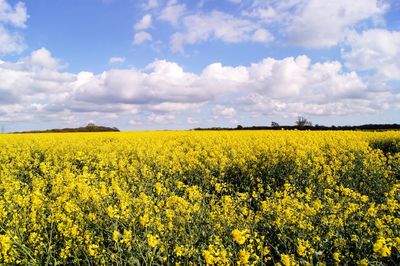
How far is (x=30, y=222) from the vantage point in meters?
5.95

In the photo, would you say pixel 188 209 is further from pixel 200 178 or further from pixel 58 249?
pixel 200 178

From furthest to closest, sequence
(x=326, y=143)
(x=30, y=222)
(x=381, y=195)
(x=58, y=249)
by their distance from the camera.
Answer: (x=326, y=143) < (x=381, y=195) < (x=30, y=222) < (x=58, y=249)

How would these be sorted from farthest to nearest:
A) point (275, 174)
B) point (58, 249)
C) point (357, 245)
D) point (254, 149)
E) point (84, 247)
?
point (254, 149)
point (275, 174)
point (58, 249)
point (84, 247)
point (357, 245)

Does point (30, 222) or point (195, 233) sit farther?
point (30, 222)

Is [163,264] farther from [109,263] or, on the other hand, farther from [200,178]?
[200,178]

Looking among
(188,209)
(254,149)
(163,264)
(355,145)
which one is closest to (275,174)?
(254,149)

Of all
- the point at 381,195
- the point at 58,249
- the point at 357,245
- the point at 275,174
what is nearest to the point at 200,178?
the point at 275,174

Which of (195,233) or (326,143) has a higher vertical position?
(326,143)

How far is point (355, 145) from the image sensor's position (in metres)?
12.7

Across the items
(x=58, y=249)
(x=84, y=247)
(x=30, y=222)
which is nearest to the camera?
(x=84, y=247)

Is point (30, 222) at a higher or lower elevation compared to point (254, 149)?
lower

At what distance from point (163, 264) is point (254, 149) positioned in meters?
7.67

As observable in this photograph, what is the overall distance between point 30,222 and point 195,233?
2.83 m

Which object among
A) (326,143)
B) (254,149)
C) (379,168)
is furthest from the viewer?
(326,143)
